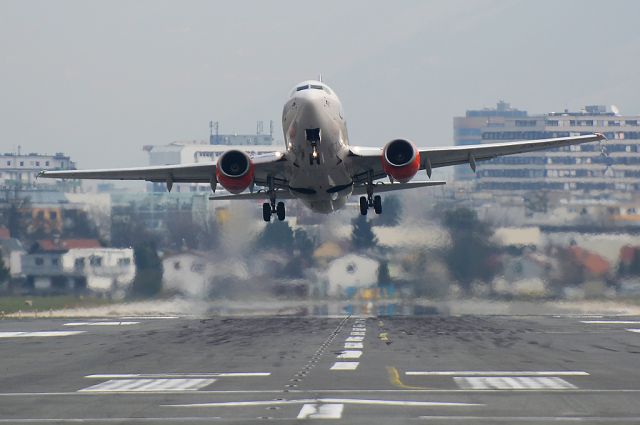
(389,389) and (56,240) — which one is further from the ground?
(56,240)

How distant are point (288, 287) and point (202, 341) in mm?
14680

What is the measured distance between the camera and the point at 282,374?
32.6 meters

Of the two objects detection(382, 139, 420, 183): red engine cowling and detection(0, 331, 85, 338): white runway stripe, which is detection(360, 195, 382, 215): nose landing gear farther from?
detection(0, 331, 85, 338): white runway stripe

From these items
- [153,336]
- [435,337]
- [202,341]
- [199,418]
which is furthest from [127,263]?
[199,418]

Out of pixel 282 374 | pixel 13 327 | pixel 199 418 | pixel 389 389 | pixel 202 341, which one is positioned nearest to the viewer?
pixel 199 418

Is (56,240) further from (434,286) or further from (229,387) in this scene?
(229,387)

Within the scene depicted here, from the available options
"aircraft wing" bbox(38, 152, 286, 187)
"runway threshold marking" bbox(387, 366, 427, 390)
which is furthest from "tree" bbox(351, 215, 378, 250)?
"runway threshold marking" bbox(387, 366, 427, 390)

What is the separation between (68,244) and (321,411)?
148ft

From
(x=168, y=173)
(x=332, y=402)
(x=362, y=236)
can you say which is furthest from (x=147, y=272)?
(x=332, y=402)

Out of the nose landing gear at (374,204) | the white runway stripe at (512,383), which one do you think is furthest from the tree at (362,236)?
the white runway stripe at (512,383)

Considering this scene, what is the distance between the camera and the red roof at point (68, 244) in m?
65.4

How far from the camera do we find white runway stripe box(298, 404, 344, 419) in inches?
876

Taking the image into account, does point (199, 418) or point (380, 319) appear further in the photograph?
point (380, 319)

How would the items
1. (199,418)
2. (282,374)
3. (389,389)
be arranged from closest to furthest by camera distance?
(199,418) < (389,389) < (282,374)
